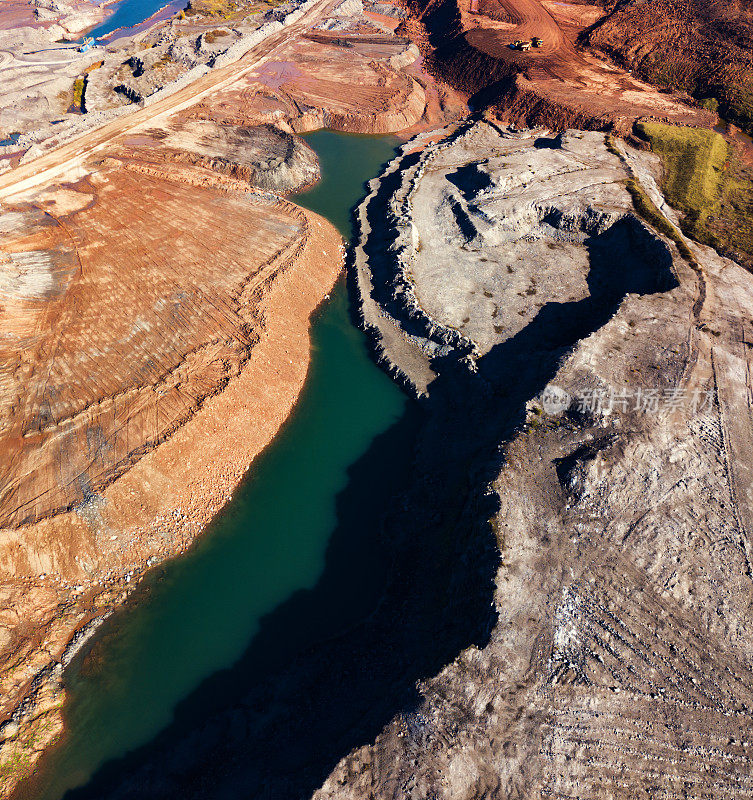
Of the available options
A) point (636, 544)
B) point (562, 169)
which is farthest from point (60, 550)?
point (562, 169)

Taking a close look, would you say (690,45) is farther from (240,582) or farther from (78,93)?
(240,582)

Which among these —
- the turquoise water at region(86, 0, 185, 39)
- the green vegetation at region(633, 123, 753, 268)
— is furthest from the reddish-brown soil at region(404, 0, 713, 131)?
the turquoise water at region(86, 0, 185, 39)

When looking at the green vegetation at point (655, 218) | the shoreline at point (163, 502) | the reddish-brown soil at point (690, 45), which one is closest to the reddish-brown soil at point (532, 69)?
the reddish-brown soil at point (690, 45)

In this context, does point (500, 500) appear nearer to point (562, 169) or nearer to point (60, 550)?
point (60, 550)
